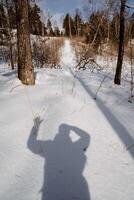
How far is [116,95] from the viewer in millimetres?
6105

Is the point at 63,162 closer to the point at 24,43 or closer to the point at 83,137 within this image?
the point at 83,137

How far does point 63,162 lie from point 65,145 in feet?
1.36

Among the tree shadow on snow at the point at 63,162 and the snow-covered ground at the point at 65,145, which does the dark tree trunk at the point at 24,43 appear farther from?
the tree shadow on snow at the point at 63,162

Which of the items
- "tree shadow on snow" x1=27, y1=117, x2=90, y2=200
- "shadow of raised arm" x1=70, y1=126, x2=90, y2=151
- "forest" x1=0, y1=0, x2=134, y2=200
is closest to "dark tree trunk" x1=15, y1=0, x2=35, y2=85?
"forest" x1=0, y1=0, x2=134, y2=200

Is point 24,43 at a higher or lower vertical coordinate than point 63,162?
higher

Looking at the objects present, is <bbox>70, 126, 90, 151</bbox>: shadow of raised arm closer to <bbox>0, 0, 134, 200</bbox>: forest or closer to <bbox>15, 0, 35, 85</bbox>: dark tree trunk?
<bbox>0, 0, 134, 200</bbox>: forest

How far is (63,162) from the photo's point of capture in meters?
3.25

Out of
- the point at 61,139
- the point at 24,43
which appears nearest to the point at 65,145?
the point at 61,139

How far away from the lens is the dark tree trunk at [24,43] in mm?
5934

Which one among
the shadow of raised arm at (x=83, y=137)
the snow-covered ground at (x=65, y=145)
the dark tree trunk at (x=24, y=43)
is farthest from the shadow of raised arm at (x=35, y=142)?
the dark tree trunk at (x=24, y=43)

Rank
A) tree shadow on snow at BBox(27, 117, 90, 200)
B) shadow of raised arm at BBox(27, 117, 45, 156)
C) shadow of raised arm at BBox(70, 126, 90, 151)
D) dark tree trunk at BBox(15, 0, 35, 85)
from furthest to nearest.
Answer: dark tree trunk at BBox(15, 0, 35, 85)
shadow of raised arm at BBox(70, 126, 90, 151)
shadow of raised arm at BBox(27, 117, 45, 156)
tree shadow on snow at BBox(27, 117, 90, 200)

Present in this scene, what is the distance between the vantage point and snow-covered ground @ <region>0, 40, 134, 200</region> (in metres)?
2.79

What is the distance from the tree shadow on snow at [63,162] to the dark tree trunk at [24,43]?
2.16 m

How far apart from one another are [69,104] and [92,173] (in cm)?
207
